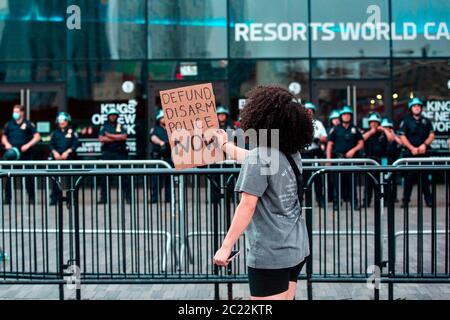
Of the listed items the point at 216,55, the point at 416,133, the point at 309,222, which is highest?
the point at 216,55

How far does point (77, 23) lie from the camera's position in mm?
14742

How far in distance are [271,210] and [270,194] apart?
93mm

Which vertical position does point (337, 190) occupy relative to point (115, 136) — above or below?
below

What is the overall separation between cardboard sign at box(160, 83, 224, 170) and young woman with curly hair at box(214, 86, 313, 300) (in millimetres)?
759

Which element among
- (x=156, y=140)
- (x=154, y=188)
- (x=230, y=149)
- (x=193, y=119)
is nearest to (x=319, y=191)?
(x=154, y=188)

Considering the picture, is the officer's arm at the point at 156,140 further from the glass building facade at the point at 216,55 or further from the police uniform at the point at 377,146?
the police uniform at the point at 377,146

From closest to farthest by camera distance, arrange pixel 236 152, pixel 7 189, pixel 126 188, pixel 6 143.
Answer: pixel 236 152 < pixel 126 188 < pixel 7 189 < pixel 6 143

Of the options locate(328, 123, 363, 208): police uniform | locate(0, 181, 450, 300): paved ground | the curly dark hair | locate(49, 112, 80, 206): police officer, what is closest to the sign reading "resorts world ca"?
locate(328, 123, 363, 208): police uniform

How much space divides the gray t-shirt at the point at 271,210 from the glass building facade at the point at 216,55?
10.9 m

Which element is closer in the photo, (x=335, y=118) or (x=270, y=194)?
(x=270, y=194)

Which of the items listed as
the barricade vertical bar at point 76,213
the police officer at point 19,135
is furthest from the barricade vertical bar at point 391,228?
the police officer at point 19,135

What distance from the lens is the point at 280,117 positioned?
370cm

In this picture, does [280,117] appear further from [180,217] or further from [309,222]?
[180,217]

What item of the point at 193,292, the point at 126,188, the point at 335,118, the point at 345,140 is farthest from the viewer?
the point at 335,118
